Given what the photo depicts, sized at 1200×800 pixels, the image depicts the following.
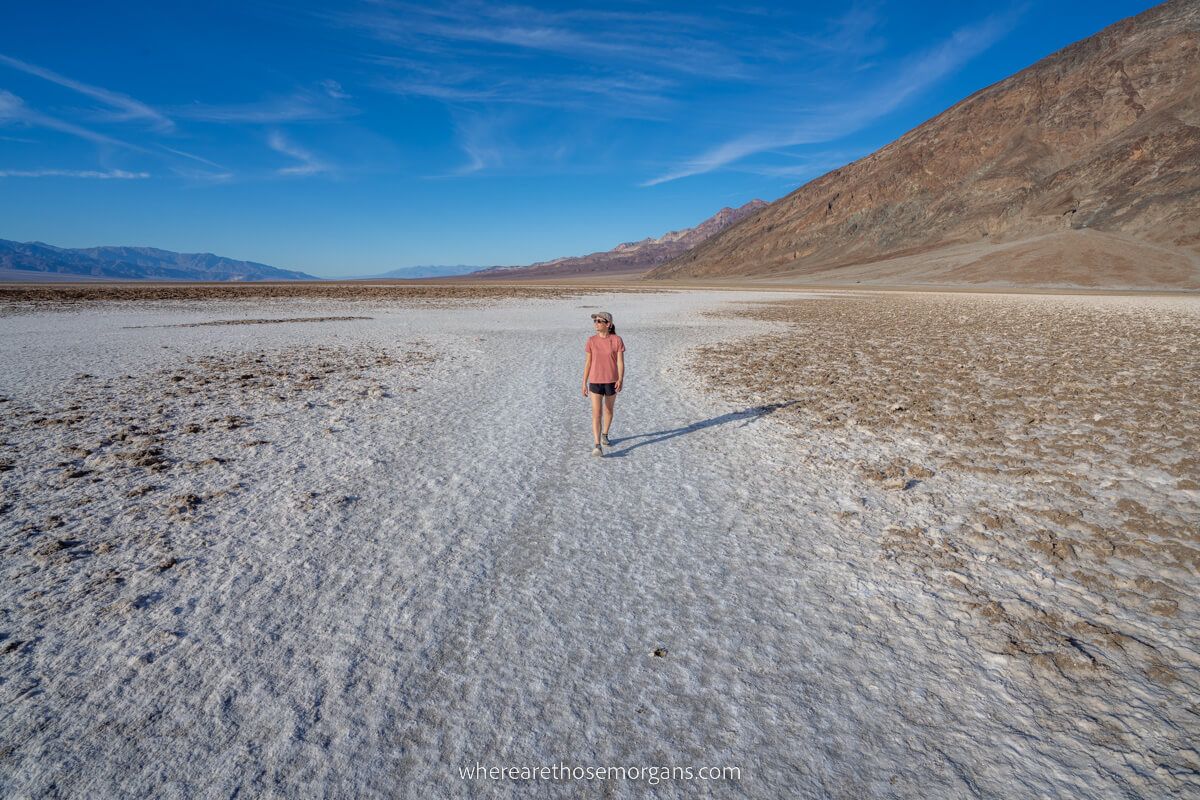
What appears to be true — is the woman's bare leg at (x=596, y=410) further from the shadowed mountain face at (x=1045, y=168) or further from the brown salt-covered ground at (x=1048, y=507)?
the shadowed mountain face at (x=1045, y=168)

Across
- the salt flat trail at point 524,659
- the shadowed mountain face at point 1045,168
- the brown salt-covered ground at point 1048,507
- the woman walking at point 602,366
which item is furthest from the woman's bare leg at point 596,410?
the shadowed mountain face at point 1045,168

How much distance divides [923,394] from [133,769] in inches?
425

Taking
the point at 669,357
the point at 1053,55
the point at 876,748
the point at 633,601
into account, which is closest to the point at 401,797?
the point at 633,601

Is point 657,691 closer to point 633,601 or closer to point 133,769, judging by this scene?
point 633,601

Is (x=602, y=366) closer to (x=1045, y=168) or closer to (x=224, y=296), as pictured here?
(x=224, y=296)

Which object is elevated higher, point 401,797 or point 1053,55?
point 1053,55

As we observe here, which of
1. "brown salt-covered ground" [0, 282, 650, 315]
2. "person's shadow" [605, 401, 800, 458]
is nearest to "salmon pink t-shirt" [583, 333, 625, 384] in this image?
"person's shadow" [605, 401, 800, 458]

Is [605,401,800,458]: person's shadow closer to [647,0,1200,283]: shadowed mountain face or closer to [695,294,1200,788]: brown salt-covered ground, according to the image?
[695,294,1200,788]: brown salt-covered ground

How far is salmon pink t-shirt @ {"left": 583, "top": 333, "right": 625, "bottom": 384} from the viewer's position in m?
6.63

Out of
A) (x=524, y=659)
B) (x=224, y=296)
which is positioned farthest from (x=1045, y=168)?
(x=524, y=659)

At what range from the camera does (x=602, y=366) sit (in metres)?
6.75

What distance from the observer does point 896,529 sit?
4949 mm

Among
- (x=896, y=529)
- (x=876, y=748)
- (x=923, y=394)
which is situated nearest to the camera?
(x=876, y=748)

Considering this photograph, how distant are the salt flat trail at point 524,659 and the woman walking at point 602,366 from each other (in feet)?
3.52
